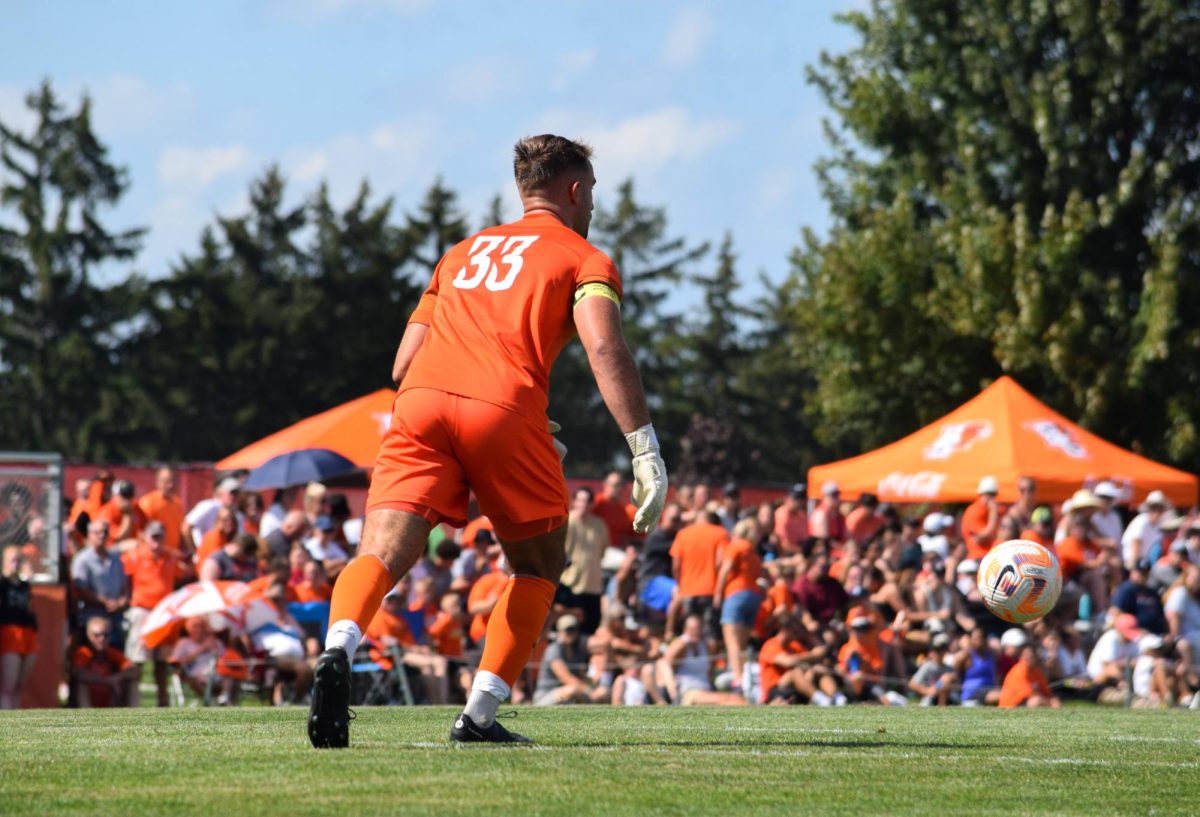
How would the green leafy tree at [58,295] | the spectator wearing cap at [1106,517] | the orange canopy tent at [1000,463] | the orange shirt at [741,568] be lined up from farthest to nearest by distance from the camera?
the green leafy tree at [58,295] → the orange canopy tent at [1000,463] → the spectator wearing cap at [1106,517] → the orange shirt at [741,568]

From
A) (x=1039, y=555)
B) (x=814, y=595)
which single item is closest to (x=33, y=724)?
(x=1039, y=555)

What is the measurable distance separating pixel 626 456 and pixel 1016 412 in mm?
59270

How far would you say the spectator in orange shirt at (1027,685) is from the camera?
15312 mm

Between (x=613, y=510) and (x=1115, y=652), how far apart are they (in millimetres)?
5352

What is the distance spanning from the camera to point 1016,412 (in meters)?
22.0

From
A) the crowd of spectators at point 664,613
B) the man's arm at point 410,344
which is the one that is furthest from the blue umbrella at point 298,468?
the man's arm at point 410,344

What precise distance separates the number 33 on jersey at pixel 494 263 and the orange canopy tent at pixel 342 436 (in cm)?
1347

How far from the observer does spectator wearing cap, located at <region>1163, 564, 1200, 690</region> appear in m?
16.6

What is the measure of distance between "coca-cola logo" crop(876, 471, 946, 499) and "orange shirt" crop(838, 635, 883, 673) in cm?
443

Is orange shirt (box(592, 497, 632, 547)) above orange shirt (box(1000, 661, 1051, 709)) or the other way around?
above

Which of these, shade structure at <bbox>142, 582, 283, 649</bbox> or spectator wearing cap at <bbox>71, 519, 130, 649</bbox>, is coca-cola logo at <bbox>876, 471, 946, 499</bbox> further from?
spectator wearing cap at <bbox>71, 519, 130, 649</bbox>

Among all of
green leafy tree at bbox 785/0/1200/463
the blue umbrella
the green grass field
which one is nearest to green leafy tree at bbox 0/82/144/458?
green leafy tree at bbox 785/0/1200/463

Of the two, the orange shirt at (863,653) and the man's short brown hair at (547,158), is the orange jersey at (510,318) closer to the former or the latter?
the man's short brown hair at (547,158)

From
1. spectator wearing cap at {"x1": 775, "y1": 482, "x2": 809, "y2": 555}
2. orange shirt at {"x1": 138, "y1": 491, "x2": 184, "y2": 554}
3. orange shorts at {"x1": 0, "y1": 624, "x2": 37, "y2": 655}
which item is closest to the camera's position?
orange shorts at {"x1": 0, "y1": 624, "x2": 37, "y2": 655}
